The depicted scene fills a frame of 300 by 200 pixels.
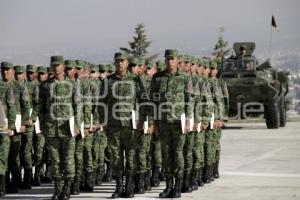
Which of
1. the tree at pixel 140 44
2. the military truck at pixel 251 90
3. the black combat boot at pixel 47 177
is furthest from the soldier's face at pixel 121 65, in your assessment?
the tree at pixel 140 44

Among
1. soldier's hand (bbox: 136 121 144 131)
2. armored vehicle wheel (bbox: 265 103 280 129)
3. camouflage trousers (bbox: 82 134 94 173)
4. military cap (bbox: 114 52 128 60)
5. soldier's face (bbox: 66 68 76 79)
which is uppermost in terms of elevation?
military cap (bbox: 114 52 128 60)

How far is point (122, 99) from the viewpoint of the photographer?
40.7 ft

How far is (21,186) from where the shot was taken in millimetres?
13750

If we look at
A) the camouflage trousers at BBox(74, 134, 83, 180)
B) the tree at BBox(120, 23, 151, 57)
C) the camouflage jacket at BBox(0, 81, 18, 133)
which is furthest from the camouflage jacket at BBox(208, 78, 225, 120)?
the tree at BBox(120, 23, 151, 57)

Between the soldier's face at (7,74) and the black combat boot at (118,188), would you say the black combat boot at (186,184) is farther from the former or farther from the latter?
the soldier's face at (7,74)

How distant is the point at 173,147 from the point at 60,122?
1507 millimetres

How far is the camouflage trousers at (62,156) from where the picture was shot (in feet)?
39.3

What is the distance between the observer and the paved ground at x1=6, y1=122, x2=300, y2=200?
498 inches

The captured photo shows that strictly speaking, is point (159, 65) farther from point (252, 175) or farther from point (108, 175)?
point (252, 175)

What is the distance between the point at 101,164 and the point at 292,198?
322cm

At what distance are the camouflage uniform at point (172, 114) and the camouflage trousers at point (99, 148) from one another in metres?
1.66

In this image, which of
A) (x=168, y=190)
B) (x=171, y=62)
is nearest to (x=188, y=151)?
(x=168, y=190)

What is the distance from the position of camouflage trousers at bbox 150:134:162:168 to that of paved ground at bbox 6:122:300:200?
37cm

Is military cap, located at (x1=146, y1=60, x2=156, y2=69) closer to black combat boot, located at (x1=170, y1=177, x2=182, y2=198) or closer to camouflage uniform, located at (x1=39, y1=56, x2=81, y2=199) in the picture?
camouflage uniform, located at (x1=39, y1=56, x2=81, y2=199)
